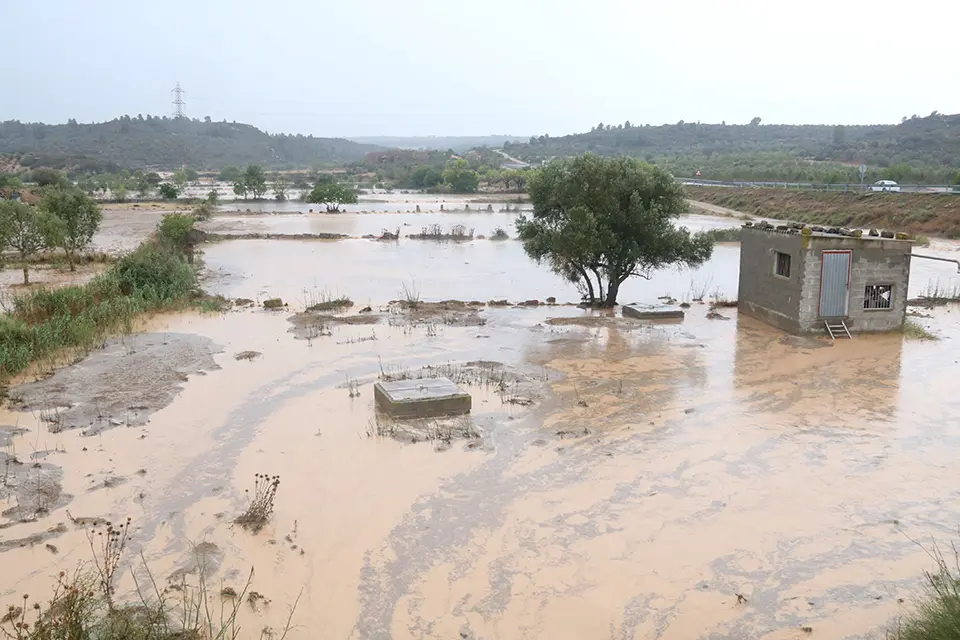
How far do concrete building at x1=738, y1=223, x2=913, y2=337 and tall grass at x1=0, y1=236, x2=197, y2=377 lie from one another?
13.1 metres

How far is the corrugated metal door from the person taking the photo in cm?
1526

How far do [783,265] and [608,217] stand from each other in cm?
400

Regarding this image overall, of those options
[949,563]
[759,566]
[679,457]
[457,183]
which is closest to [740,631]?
[759,566]

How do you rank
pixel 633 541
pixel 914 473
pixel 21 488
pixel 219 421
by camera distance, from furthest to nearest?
1. pixel 219 421
2. pixel 914 473
3. pixel 21 488
4. pixel 633 541

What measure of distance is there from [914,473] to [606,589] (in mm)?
4676

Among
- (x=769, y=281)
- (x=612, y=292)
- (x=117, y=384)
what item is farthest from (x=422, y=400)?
(x=612, y=292)

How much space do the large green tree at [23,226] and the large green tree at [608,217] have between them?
1454 cm

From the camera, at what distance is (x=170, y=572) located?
21.9 ft

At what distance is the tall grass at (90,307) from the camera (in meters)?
13.3

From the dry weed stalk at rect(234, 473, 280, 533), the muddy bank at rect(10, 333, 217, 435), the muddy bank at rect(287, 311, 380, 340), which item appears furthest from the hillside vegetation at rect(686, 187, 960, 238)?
the dry weed stalk at rect(234, 473, 280, 533)

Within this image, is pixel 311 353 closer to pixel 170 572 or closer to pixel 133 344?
pixel 133 344

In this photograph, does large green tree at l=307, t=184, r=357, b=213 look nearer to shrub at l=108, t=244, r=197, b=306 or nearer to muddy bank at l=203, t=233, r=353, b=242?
muddy bank at l=203, t=233, r=353, b=242

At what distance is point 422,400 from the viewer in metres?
10.8

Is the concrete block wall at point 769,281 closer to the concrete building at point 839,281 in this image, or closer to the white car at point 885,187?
the concrete building at point 839,281
